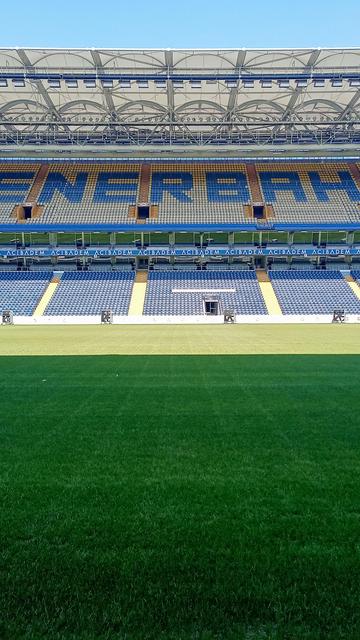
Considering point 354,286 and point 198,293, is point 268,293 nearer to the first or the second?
point 198,293

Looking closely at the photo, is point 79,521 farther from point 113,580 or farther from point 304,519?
point 304,519

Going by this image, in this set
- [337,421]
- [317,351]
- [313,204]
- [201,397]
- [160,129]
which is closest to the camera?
[337,421]

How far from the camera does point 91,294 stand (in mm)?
43781

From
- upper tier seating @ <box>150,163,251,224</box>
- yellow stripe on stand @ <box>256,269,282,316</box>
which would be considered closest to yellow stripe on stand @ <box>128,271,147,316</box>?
upper tier seating @ <box>150,163,251,224</box>

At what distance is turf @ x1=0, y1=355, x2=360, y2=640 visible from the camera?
282 centimetres

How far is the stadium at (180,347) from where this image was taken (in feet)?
10.4

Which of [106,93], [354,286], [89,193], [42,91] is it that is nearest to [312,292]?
[354,286]

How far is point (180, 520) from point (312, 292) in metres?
41.7

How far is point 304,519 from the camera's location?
4098mm

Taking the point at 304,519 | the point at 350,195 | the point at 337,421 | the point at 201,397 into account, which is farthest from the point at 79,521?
the point at 350,195

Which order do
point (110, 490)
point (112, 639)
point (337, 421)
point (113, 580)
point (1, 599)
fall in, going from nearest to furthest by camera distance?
1. point (112, 639)
2. point (1, 599)
3. point (113, 580)
4. point (110, 490)
5. point (337, 421)

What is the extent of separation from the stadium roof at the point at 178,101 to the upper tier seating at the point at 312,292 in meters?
12.6

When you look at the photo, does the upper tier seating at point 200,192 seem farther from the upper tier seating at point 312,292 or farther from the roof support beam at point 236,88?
the roof support beam at point 236,88

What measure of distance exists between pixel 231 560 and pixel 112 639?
3.61 ft
